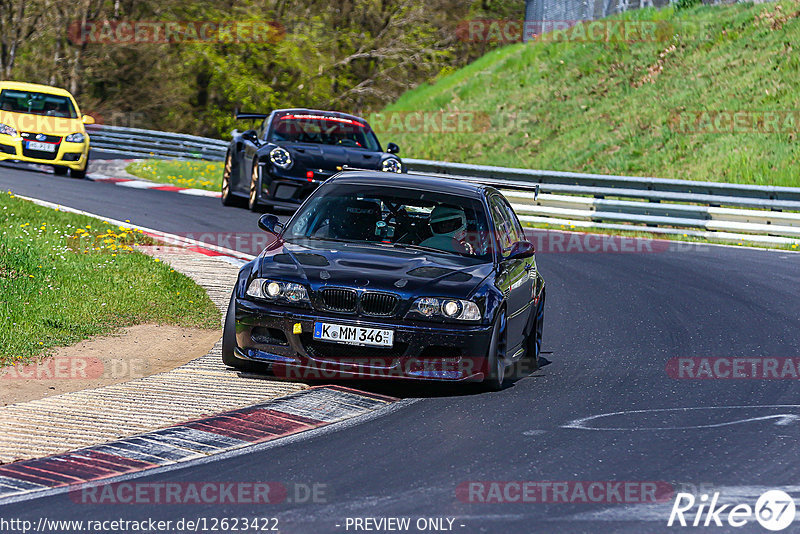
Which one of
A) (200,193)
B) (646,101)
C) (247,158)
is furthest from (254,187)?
(646,101)

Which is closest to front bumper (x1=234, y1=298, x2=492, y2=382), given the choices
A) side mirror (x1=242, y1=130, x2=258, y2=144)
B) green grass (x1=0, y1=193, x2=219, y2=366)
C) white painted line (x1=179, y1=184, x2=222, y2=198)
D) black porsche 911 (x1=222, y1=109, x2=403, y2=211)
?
green grass (x1=0, y1=193, x2=219, y2=366)

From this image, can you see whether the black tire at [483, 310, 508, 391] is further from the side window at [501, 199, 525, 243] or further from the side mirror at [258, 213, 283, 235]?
the side mirror at [258, 213, 283, 235]

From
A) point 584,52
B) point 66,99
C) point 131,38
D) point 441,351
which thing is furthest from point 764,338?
point 131,38

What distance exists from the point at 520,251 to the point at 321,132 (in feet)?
34.2

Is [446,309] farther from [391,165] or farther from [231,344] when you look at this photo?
[391,165]

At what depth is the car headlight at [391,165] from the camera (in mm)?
18078

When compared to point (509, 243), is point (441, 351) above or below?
below

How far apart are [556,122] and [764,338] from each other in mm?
23698

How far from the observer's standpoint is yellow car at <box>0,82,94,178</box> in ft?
78.4

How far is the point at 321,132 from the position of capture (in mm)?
18875

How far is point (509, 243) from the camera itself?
30.6 feet

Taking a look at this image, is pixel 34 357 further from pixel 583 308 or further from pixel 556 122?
pixel 556 122

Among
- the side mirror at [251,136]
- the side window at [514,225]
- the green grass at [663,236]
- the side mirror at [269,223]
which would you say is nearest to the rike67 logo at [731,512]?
the side mirror at [269,223]

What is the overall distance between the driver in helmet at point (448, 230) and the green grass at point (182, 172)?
17074 mm
